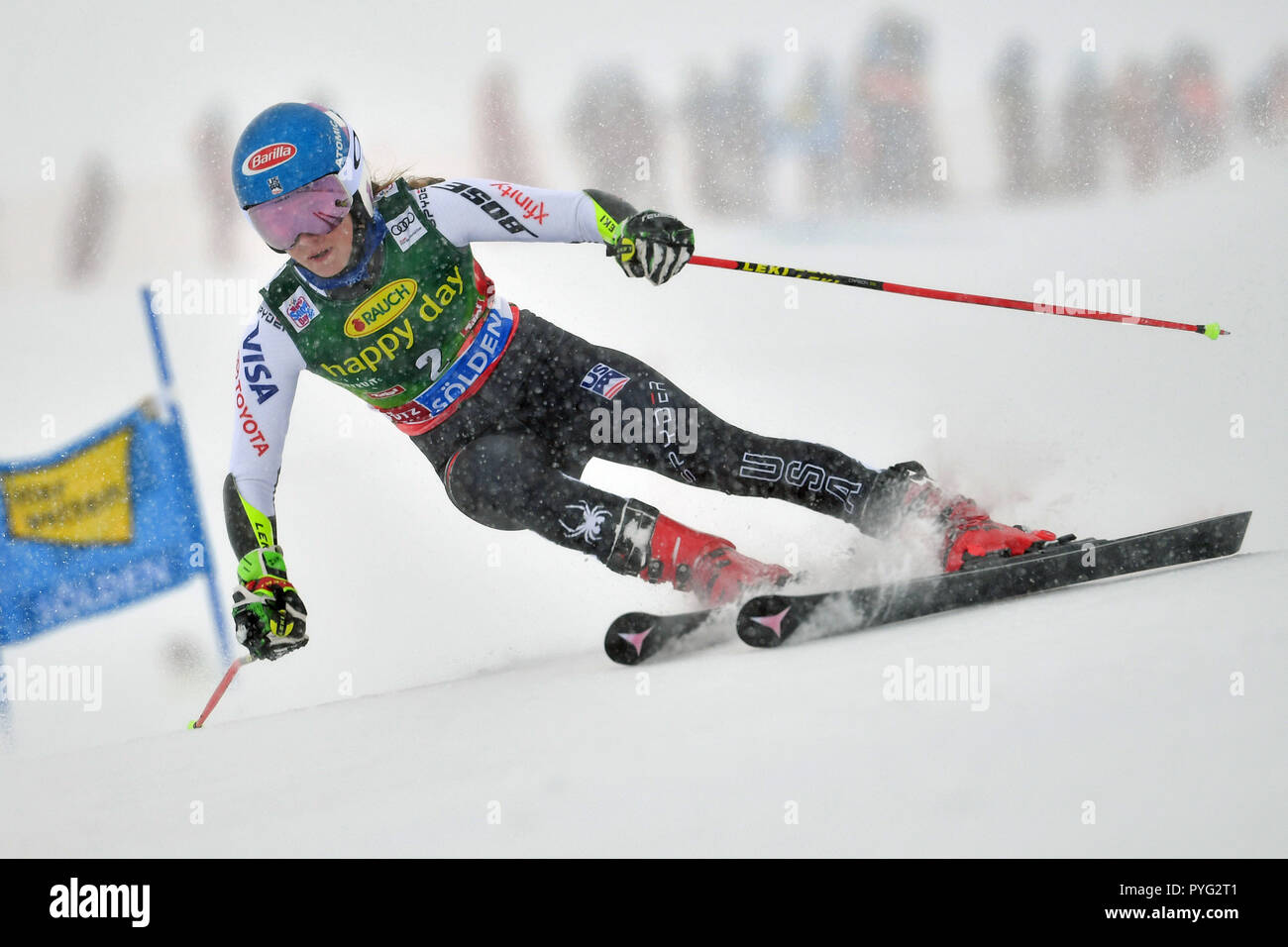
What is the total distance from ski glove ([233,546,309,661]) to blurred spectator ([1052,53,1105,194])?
6576 millimetres

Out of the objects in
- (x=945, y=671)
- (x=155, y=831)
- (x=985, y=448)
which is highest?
(x=985, y=448)

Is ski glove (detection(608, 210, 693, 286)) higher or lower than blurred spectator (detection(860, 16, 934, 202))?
lower

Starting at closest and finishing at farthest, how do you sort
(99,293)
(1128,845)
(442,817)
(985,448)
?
(1128,845) → (442,817) → (985,448) → (99,293)

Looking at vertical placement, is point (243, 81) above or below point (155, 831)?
above

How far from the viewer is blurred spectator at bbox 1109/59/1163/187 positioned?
24.5 ft

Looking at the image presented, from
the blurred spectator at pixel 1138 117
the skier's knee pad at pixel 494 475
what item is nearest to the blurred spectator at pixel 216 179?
the skier's knee pad at pixel 494 475

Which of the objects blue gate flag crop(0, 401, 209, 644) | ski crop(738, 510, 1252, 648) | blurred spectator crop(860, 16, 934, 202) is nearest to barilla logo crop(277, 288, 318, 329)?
ski crop(738, 510, 1252, 648)

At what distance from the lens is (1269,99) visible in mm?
7457

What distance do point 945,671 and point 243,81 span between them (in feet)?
25.0

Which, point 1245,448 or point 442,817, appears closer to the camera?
point 442,817

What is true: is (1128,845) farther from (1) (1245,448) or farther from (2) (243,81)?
(2) (243,81)

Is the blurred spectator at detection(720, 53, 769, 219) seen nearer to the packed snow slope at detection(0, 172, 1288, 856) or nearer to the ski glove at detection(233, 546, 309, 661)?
the packed snow slope at detection(0, 172, 1288, 856)

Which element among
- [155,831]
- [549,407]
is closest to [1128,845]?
[155,831]
